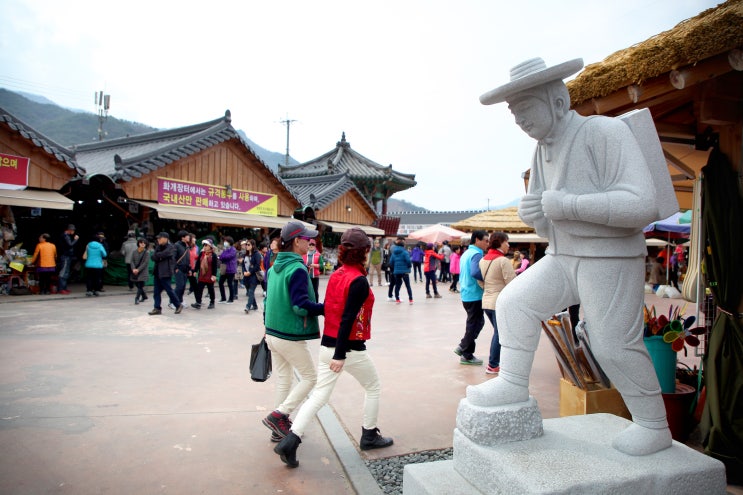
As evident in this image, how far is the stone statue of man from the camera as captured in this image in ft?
6.51

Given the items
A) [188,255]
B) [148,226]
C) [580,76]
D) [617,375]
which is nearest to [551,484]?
[617,375]

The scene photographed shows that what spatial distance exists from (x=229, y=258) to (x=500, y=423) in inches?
346

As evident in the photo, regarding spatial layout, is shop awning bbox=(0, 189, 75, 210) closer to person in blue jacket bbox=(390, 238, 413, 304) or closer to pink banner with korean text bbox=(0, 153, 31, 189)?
pink banner with korean text bbox=(0, 153, 31, 189)

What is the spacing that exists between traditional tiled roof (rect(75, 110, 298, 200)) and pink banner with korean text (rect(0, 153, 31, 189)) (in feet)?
6.03

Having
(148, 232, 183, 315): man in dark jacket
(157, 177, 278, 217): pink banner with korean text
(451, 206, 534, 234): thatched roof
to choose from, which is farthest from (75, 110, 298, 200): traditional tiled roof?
(451, 206, 534, 234): thatched roof

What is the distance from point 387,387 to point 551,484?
2925 millimetres

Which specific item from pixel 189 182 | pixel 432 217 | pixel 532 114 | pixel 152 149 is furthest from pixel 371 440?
pixel 432 217

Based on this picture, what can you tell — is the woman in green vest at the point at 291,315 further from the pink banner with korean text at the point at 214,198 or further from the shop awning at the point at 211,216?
the pink banner with korean text at the point at 214,198

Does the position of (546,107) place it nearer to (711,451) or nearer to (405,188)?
(711,451)

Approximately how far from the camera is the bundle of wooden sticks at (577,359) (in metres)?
3.13

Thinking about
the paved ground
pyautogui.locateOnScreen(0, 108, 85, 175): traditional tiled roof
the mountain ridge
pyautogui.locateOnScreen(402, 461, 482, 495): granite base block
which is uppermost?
the mountain ridge

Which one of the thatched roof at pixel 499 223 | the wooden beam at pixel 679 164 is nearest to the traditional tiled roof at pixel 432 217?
the thatched roof at pixel 499 223

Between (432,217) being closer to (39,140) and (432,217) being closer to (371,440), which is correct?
(39,140)

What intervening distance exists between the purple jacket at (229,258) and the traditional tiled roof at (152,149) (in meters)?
3.99
